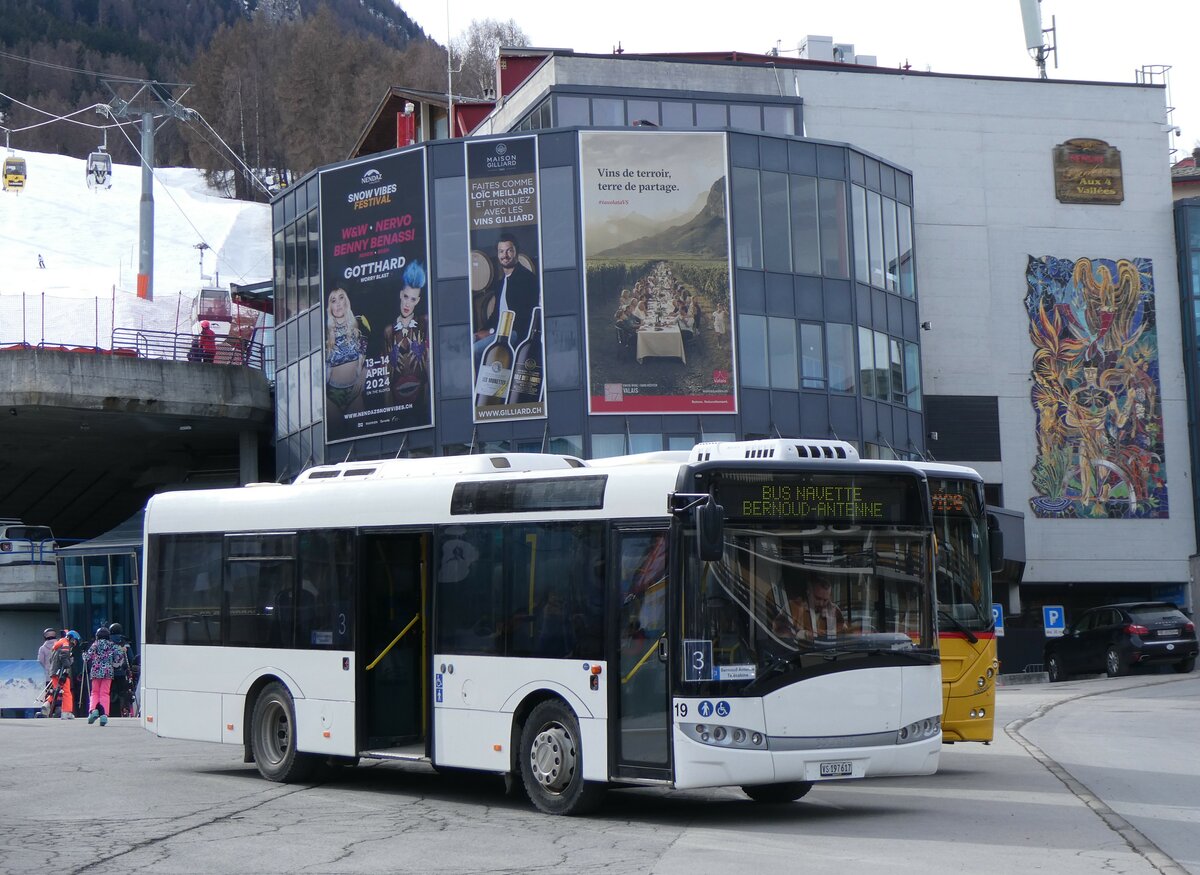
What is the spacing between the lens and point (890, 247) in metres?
41.9

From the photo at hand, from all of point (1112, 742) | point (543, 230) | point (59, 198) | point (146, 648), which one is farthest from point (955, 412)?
point (59, 198)

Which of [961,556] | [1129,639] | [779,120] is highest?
[779,120]

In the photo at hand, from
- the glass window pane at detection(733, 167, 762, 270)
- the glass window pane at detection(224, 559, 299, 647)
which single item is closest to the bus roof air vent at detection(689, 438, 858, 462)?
the glass window pane at detection(224, 559, 299, 647)

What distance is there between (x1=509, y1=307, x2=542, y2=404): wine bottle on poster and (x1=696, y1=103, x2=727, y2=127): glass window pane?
914cm

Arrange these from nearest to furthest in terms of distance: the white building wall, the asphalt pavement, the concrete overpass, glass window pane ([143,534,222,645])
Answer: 1. the asphalt pavement
2. glass window pane ([143,534,222,645])
3. the concrete overpass
4. the white building wall

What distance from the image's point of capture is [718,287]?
37125mm

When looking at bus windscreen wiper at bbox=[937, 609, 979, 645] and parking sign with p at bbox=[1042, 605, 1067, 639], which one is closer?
bus windscreen wiper at bbox=[937, 609, 979, 645]

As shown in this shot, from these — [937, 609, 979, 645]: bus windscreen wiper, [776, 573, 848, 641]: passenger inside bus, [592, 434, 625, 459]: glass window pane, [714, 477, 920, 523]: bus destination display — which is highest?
[592, 434, 625, 459]: glass window pane

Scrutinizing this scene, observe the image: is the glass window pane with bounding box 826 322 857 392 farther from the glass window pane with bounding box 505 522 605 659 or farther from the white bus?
the glass window pane with bounding box 505 522 605 659

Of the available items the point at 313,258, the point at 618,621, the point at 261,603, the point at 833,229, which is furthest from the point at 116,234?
the point at 618,621

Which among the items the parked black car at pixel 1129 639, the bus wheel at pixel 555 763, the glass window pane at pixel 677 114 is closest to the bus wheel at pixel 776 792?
the bus wheel at pixel 555 763

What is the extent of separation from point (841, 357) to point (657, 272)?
235 inches

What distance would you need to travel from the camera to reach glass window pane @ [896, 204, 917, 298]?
42.4 metres

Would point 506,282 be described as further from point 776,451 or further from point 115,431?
point 776,451
